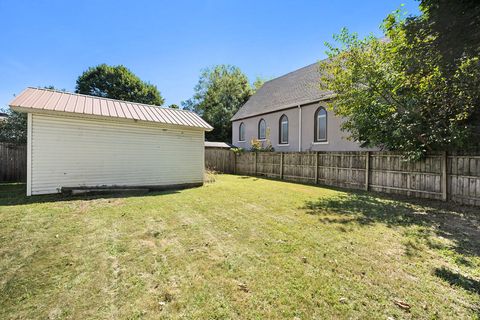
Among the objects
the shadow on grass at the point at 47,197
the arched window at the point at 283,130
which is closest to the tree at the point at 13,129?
the shadow on grass at the point at 47,197

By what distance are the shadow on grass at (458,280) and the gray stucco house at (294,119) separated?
31.4 ft

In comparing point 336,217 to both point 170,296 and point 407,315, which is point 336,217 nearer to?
point 407,315

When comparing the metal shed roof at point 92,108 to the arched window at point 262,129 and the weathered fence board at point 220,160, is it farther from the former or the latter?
the arched window at point 262,129

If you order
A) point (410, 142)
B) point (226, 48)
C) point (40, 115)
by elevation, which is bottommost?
point (410, 142)

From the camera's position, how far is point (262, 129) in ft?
66.9

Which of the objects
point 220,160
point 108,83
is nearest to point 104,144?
point 220,160

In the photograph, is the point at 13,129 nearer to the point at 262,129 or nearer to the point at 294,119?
the point at 262,129

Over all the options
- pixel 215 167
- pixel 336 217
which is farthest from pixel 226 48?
pixel 336 217

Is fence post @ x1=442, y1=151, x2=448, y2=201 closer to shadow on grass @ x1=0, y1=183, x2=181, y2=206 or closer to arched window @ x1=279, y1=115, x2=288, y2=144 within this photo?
shadow on grass @ x1=0, y1=183, x2=181, y2=206

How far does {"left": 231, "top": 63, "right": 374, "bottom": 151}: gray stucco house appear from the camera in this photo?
14.2m

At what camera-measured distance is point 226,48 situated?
2331 centimetres

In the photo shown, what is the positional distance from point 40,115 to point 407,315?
10.6m

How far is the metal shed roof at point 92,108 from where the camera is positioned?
7.66 metres

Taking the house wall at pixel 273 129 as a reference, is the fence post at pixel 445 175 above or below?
below
